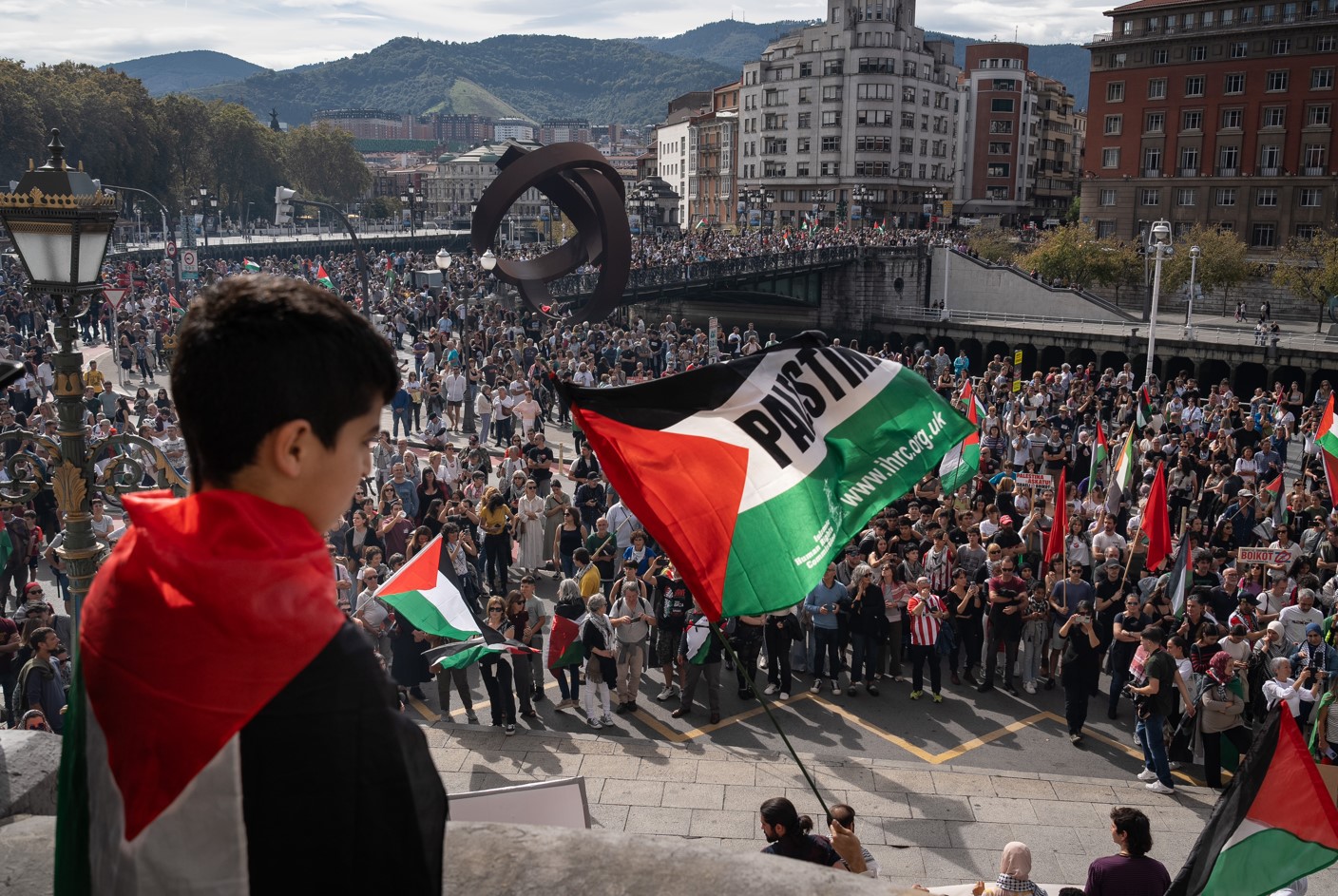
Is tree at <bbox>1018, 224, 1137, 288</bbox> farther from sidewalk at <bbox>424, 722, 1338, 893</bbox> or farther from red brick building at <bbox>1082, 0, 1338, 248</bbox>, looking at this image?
sidewalk at <bbox>424, 722, 1338, 893</bbox>

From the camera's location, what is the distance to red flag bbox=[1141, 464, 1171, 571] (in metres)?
14.6

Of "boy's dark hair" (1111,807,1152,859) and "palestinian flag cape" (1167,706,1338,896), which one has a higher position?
"palestinian flag cape" (1167,706,1338,896)

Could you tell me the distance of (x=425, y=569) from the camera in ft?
37.0

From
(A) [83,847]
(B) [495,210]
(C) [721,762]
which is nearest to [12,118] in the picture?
(B) [495,210]

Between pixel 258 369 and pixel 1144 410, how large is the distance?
25.5 meters

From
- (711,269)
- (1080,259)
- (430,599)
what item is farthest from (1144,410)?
(1080,259)

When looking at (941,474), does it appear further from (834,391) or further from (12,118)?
(12,118)

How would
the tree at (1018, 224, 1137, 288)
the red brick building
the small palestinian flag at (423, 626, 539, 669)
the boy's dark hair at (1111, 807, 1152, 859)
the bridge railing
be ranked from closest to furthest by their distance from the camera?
the boy's dark hair at (1111, 807, 1152, 859), the small palestinian flag at (423, 626, 539, 669), the bridge railing, the tree at (1018, 224, 1137, 288), the red brick building

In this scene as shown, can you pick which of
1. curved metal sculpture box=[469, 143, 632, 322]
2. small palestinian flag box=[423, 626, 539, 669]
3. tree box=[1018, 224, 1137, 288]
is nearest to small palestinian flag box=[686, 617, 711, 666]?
small palestinian flag box=[423, 626, 539, 669]

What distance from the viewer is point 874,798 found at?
35.1 ft

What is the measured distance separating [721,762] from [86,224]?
7.55 m

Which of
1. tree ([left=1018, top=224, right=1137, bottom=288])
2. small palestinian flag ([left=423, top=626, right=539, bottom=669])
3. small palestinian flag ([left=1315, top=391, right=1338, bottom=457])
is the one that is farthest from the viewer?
tree ([left=1018, top=224, right=1137, bottom=288])

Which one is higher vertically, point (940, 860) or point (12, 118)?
point (12, 118)

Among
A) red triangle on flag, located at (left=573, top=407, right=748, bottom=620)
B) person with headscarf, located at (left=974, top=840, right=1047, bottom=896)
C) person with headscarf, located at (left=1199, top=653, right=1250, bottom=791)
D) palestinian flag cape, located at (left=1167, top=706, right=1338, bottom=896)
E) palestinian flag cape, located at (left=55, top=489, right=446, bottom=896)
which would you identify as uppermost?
palestinian flag cape, located at (left=55, top=489, right=446, bottom=896)
